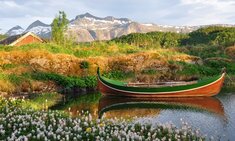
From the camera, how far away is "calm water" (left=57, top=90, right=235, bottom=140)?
61.5 feet

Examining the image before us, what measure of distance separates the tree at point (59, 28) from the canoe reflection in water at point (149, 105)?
22.2 meters

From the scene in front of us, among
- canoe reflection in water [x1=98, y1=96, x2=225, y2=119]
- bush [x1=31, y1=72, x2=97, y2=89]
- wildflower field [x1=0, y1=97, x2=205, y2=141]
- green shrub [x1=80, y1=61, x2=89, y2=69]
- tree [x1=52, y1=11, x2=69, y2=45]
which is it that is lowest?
canoe reflection in water [x1=98, y1=96, x2=225, y2=119]

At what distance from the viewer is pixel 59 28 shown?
51.6 m

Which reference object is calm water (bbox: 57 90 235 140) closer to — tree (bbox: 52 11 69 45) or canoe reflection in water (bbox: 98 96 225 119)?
canoe reflection in water (bbox: 98 96 225 119)

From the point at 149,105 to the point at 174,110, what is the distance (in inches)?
130

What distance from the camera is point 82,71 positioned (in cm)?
3634

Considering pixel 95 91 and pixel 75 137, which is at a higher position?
pixel 75 137

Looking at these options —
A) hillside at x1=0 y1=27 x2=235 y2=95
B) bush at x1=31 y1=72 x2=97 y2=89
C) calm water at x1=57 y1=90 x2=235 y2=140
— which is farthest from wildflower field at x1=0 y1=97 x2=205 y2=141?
bush at x1=31 y1=72 x2=97 y2=89

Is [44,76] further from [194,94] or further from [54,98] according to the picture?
[194,94]

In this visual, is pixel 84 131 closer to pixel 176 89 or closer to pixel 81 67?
pixel 176 89

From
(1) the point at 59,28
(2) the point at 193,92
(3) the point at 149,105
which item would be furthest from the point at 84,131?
(1) the point at 59,28

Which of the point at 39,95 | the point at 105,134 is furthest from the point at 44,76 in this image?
the point at 105,134

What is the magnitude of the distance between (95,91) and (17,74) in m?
7.14

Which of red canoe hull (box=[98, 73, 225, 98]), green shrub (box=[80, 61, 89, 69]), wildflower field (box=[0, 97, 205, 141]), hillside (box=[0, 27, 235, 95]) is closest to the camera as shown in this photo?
wildflower field (box=[0, 97, 205, 141])
